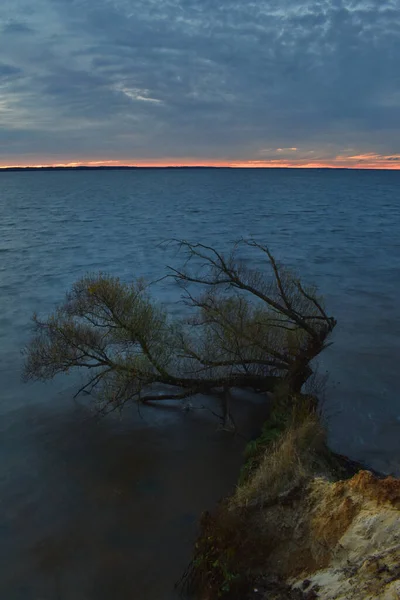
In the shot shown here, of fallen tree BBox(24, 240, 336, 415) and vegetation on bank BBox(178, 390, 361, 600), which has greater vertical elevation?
fallen tree BBox(24, 240, 336, 415)

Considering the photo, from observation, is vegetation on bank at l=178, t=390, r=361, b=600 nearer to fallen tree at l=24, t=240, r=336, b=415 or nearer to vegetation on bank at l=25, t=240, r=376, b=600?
vegetation on bank at l=25, t=240, r=376, b=600

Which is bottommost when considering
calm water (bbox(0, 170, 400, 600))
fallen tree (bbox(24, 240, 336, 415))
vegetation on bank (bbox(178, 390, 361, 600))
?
calm water (bbox(0, 170, 400, 600))

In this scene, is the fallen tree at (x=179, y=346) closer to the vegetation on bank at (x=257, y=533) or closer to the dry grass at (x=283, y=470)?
the dry grass at (x=283, y=470)

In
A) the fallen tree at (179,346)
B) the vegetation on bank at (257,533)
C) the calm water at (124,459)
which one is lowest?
the calm water at (124,459)

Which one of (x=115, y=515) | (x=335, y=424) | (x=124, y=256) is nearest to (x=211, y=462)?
(x=115, y=515)

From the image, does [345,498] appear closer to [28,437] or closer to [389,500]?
[389,500]

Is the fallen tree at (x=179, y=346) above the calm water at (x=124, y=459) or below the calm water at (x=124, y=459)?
above

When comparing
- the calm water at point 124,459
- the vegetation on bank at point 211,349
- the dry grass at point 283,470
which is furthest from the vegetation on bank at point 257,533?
the vegetation on bank at point 211,349

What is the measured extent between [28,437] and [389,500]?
14.5m

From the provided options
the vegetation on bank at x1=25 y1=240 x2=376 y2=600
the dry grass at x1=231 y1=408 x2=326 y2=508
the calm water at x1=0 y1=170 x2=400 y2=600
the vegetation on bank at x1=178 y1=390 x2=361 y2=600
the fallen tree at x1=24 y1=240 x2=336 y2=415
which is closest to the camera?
the vegetation on bank at x1=178 y1=390 x2=361 y2=600

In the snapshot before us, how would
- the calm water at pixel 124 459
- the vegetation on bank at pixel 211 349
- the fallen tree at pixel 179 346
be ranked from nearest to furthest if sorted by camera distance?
1. the calm water at pixel 124 459
2. the vegetation on bank at pixel 211 349
3. the fallen tree at pixel 179 346

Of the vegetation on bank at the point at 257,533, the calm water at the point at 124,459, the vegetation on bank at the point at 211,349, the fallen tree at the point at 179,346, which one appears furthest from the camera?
the fallen tree at the point at 179,346

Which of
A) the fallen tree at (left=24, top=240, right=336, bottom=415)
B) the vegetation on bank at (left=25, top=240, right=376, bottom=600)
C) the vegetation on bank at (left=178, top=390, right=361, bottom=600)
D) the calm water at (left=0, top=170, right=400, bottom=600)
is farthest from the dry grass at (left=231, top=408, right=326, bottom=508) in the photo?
the fallen tree at (left=24, top=240, right=336, bottom=415)

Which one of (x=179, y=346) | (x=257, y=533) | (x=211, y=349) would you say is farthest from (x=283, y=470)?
(x=179, y=346)
